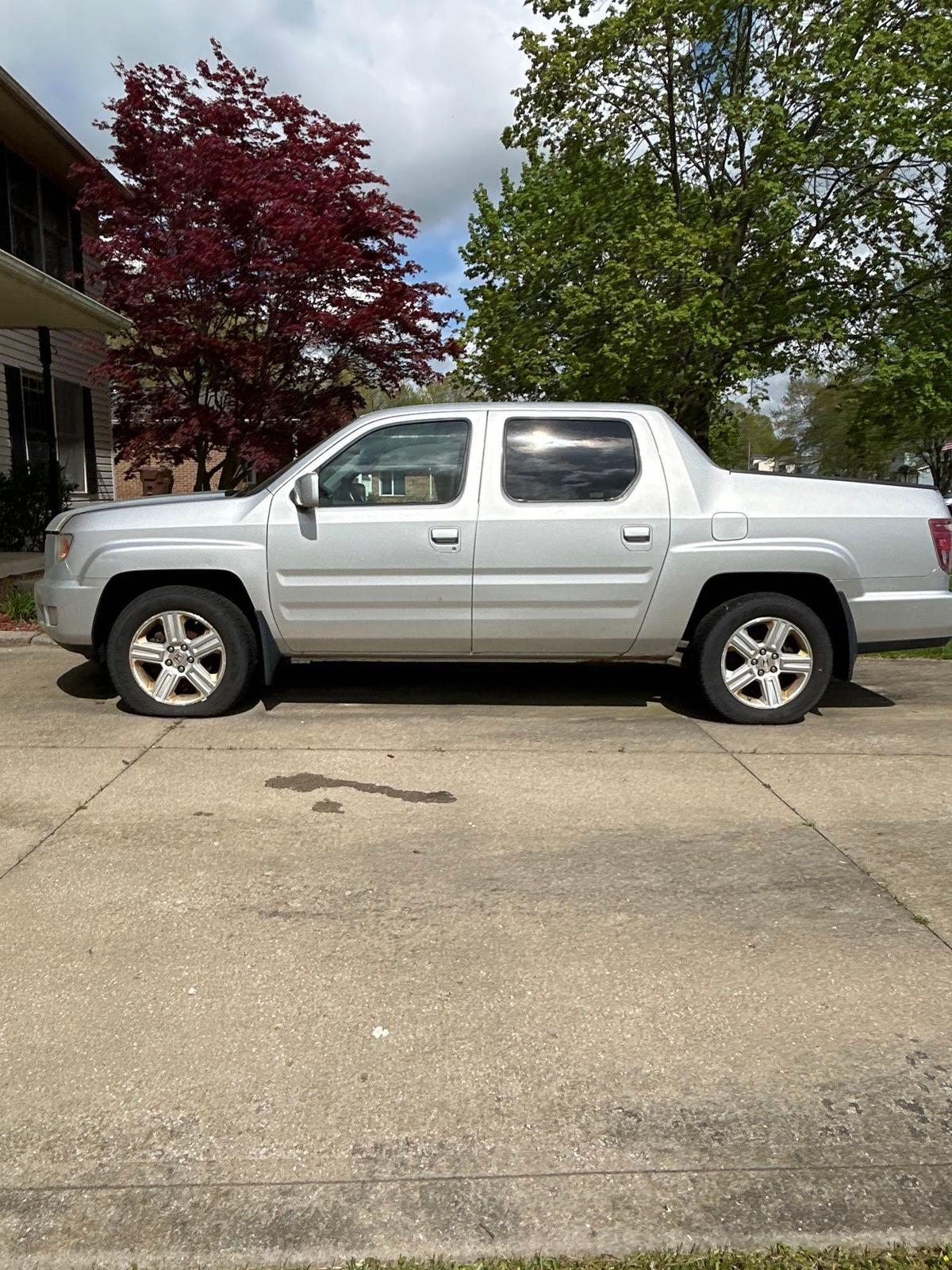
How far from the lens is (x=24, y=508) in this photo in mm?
13445

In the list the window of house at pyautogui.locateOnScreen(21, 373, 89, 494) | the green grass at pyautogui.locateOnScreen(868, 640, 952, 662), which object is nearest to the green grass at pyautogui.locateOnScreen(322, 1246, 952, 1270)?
the green grass at pyautogui.locateOnScreen(868, 640, 952, 662)

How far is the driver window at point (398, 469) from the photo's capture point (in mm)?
Result: 5520

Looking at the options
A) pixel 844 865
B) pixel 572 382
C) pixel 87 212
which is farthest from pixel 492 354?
pixel 844 865

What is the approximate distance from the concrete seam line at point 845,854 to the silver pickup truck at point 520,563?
0.88m

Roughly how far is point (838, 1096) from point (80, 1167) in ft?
6.04

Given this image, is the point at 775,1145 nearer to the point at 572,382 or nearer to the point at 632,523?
the point at 632,523

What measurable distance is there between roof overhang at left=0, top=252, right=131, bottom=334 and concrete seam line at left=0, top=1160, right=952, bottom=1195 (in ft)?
31.2

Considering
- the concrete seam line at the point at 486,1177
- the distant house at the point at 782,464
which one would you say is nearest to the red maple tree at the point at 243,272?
the concrete seam line at the point at 486,1177

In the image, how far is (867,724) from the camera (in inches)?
225

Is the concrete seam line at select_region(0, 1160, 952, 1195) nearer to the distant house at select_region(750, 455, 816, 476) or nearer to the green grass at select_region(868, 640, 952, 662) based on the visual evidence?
the green grass at select_region(868, 640, 952, 662)

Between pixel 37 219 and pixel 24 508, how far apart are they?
508 cm

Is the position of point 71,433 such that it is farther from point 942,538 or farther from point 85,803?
point 942,538

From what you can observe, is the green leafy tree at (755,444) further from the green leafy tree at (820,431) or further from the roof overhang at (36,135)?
the roof overhang at (36,135)

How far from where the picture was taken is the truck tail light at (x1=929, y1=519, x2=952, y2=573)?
5.42m
